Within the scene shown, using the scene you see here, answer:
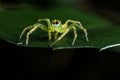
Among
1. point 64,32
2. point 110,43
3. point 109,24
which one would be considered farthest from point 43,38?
point 109,24

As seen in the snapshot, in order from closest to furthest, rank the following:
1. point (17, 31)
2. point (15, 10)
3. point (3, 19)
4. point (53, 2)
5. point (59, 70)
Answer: point (17, 31), point (3, 19), point (59, 70), point (15, 10), point (53, 2)

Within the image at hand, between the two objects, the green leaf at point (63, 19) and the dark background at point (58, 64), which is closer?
the green leaf at point (63, 19)

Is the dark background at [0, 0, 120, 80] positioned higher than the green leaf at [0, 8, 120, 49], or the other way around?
the green leaf at [0, 8, 120, 49]

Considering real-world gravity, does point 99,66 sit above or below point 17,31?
below

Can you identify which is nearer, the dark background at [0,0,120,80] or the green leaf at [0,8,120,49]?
the green leaf at [0,8,120,49]

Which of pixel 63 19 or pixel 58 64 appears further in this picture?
pixel 63 19

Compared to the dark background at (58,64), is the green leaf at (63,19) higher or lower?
higher

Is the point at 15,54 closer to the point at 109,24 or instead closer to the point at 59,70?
the point at 59,70

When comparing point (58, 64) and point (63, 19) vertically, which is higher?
point (63, 19)
